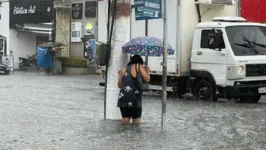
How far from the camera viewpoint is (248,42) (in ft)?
47.4

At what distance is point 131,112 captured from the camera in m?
10.2

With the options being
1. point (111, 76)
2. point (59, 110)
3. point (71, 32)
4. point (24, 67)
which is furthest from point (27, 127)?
point (24, 67)

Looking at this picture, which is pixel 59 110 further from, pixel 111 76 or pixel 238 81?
pixel 238 81

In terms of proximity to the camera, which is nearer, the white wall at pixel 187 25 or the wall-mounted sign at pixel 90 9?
the white wall at pixel 187 25

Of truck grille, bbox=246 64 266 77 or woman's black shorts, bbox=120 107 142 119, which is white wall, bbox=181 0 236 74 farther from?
woman's black shorts, bbox=120 107 142 119

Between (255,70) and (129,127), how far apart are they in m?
5.65

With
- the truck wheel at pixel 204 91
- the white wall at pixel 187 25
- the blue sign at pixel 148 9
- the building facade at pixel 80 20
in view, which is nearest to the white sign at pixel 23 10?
the building facade at pixel 80 20

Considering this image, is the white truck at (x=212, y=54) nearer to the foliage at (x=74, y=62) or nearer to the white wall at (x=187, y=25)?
the white wall at (x=187, y=25)

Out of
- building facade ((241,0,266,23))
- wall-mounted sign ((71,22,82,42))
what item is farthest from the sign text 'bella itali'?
building facade ((241,0,266,23))

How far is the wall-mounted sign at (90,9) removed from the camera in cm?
3264

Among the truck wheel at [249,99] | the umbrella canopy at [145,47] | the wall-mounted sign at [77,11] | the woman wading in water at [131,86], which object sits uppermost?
the wall-mounted sign at [77,11]

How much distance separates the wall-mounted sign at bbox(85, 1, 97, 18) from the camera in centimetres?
3264

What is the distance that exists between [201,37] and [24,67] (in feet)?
91.3

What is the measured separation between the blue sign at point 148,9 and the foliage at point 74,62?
899 inches
